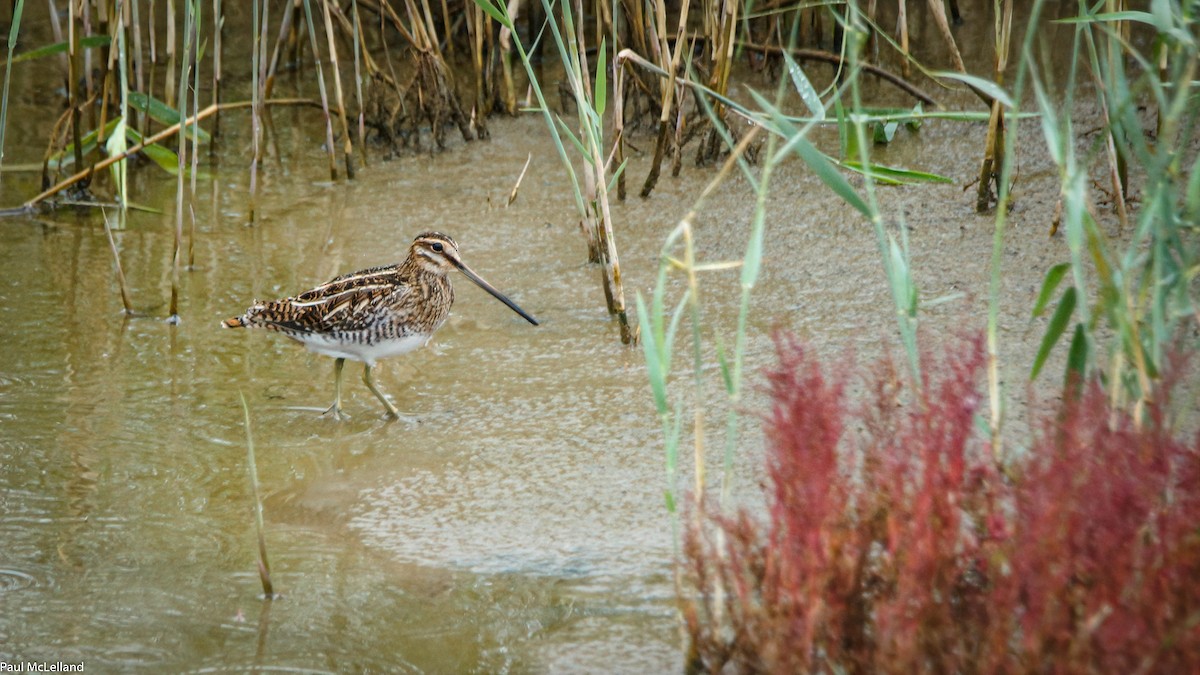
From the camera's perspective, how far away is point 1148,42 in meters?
7.14

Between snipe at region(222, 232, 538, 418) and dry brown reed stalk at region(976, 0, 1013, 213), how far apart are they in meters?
1.91

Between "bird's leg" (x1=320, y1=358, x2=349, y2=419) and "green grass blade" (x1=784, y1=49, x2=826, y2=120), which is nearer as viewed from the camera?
"green grass blade" (x1=784, y1=49, x2=826, y2=120)

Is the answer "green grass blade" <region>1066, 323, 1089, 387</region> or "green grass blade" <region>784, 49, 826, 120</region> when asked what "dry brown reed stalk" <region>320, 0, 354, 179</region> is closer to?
"green grass blade" <region>784, 49, 826, 120</region>

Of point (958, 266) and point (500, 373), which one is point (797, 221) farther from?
point (500, 373)

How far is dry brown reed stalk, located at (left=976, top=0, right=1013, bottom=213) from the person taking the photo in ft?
15.7

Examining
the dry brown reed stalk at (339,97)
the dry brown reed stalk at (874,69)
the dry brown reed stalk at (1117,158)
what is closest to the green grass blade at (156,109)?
the dry brown reed stalk at (339,97)

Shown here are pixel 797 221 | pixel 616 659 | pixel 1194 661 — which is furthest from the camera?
pixel 797 221

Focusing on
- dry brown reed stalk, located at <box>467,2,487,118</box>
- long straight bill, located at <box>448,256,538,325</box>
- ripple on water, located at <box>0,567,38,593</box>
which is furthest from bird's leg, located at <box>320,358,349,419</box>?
dry brown reed stalk, located at <box>467,2,487,118</box>

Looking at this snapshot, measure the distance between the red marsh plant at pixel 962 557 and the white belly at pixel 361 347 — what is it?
6.80 feet

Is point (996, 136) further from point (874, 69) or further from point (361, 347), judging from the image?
point (361, 347)

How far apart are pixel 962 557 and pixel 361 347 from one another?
2532mm

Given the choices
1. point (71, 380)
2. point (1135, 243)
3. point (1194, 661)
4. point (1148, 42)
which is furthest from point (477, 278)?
point (1148, 42)

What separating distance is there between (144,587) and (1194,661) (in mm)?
2572

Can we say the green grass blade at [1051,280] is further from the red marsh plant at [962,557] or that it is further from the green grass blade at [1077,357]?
the red marsh plant at [962,557]
